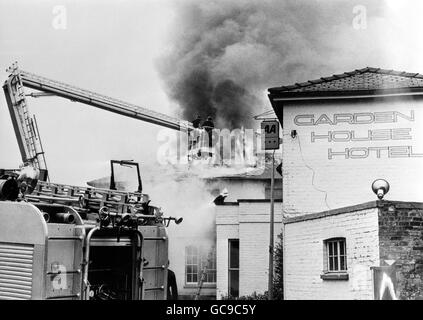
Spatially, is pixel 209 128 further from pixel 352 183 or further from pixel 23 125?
pixel 23 125

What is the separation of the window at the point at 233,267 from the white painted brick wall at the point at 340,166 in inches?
37.8

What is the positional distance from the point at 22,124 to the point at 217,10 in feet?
8.48

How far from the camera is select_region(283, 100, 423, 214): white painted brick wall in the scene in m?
6.62

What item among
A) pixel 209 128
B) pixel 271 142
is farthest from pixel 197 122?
pixel 271 142

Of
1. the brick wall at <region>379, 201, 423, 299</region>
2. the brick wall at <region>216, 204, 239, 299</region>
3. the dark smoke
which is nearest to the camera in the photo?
the brick wall at <region>379, 201, 423, 299</region>

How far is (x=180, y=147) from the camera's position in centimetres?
616

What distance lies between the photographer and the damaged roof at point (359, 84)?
6555 mm

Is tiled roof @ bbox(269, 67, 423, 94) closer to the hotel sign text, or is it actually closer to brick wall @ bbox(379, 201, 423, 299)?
the hotel sign text

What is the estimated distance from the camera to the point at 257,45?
19.6 feet

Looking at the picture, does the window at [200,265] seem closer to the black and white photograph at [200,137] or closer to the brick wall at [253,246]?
the black and white photograph at [200,137]

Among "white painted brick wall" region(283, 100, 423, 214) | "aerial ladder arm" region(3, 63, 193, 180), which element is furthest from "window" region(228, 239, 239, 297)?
"aerial ladder arm" region(3, 63, 193, 180)

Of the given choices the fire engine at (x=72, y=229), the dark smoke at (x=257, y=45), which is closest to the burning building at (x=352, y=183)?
the dark smoke at (x=257, y=45)

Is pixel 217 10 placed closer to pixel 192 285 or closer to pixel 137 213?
pixel 137 213
